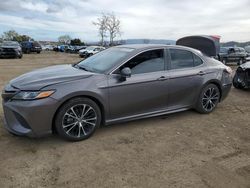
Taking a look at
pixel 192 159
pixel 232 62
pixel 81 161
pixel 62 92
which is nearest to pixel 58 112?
pixel 62 92

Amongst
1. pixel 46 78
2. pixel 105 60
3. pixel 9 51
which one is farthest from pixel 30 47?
pixel 46 78

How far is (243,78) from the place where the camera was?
8.35m

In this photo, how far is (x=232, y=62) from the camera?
71.9ft

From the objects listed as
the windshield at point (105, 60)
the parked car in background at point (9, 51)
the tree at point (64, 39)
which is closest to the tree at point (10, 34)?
the tree at point (64, 39)

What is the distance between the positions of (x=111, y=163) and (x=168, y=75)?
7.04 feet

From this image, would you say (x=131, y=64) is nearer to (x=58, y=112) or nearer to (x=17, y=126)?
(x=58, y=112)

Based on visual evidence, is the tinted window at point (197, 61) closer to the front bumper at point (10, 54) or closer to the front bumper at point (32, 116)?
the front bumper at point (32, 116)

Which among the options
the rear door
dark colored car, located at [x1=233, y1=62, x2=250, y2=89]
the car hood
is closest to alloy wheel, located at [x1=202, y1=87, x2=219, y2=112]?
the rear door

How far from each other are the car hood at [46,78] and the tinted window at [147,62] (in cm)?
78

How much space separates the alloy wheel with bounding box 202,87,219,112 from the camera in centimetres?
567

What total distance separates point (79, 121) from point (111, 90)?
0.71 meters

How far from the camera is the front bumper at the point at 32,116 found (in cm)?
380

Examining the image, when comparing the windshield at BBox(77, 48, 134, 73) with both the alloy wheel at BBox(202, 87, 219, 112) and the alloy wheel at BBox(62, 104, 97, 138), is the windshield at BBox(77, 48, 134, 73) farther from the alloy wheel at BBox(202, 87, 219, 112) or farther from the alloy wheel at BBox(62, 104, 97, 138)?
the alloy wheel at BBox(202, 87, 219, 112)

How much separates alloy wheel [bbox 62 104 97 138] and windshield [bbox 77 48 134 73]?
75 cm
